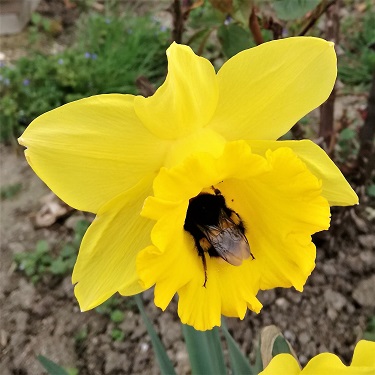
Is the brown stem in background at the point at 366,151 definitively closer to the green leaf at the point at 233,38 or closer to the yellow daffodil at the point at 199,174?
Result: the green leaf at the point at 233,38

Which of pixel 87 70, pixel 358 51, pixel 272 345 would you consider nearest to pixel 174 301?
pixel 272 345

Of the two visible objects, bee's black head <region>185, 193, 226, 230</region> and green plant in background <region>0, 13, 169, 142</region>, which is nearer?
→ bee's black head <region>185, 193, 226, 230</region>

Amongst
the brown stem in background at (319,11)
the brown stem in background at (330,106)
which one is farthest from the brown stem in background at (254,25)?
the brown stem in background at (330,106)

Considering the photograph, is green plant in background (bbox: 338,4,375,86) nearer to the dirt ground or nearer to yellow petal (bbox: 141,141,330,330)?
the dirt ground

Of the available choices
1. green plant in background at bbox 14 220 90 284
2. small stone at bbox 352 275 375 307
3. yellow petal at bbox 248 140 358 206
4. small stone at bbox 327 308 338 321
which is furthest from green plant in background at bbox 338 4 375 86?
yellow petal at bbox 248 140 358 206

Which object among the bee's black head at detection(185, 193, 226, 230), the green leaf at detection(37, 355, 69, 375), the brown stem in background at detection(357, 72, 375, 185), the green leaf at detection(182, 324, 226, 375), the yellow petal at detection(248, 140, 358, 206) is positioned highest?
the yellow petal at detection(248, 140, 358, 206)

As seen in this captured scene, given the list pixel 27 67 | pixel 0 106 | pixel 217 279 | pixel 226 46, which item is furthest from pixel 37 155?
pixel 27 67

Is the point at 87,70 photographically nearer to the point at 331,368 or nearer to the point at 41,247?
the point at 41,247
